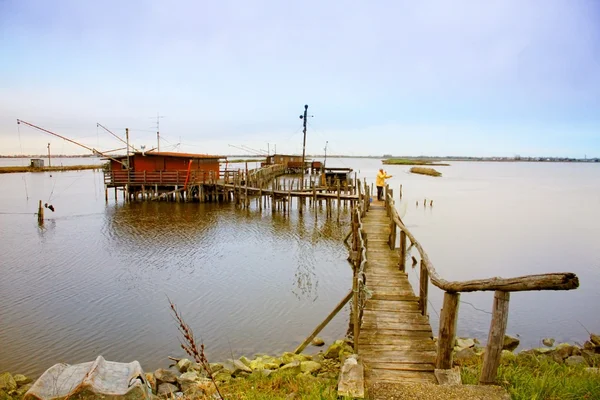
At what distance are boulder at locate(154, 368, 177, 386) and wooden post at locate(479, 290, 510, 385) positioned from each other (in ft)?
20.0

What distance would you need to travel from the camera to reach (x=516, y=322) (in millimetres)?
11141

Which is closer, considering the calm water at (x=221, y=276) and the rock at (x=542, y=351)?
the rock at (x=542, y=351)

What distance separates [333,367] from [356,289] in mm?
2057

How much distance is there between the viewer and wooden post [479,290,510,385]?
4.01m

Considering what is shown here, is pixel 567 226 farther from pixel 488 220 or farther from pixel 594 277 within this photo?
pixel 594 277

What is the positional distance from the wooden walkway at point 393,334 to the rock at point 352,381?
0.58 ft

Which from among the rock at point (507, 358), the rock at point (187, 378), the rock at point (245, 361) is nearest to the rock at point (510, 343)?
the rock at point (507, 358)

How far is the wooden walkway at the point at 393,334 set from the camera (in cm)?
588

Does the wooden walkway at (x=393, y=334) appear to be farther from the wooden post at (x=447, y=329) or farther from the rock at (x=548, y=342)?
the rock at (x=548, y=342)

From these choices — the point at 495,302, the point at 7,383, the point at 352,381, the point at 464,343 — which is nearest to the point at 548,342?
the point at 464,343

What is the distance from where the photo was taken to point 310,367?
7.86m

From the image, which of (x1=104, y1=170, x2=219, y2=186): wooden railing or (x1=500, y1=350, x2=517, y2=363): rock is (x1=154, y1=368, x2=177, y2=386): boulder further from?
(x1=104, y1=170, x2=219, y2=186): wooden railing

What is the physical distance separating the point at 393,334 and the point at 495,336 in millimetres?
3177

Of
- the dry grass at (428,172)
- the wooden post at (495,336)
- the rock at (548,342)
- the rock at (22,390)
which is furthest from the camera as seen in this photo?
the dry grass at (428,172)
